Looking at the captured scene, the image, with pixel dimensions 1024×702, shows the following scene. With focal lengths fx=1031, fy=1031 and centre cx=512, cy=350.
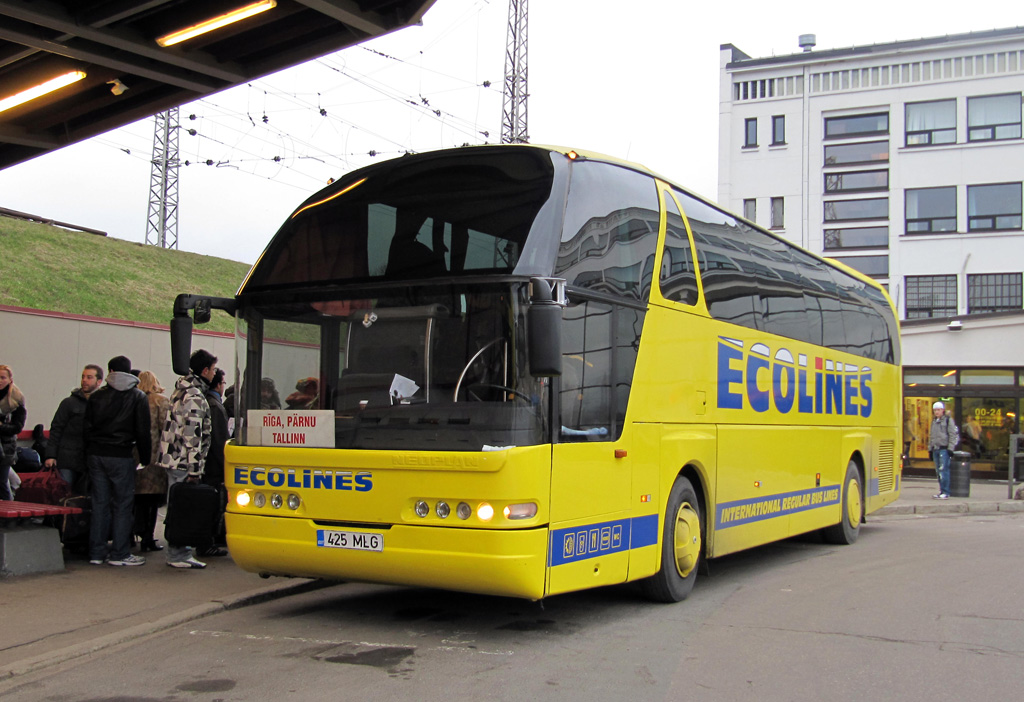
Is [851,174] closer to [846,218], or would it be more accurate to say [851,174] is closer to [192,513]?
[846,218]

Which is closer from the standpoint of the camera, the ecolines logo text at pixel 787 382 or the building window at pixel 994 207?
the ecolines logo text at pixel 787 382

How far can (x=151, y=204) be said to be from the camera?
1372 inches

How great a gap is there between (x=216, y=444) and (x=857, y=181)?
45231mm

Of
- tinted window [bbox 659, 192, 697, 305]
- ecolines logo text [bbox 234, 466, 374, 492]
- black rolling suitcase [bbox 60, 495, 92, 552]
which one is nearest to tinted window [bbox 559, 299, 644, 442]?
tinted window [bbox 659, 192, 697, 305]

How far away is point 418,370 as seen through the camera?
6961mm

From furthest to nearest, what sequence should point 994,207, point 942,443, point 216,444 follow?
point 994,207 < point 942,443 < point 216,444

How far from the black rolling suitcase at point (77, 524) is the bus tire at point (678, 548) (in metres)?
5.39

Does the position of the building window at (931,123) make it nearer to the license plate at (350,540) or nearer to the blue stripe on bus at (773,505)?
the blue stripe on bus at (773,505)

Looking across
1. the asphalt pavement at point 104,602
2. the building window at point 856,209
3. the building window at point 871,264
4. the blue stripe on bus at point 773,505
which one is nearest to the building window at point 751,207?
the building window at point 856,209

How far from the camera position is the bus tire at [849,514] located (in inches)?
532

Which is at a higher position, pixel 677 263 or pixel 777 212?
pixel 777 212

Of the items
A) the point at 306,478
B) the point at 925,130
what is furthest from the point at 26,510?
the point at 925,130

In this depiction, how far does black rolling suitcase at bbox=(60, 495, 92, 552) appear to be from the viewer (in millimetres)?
9844

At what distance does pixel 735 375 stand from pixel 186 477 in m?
5.32
